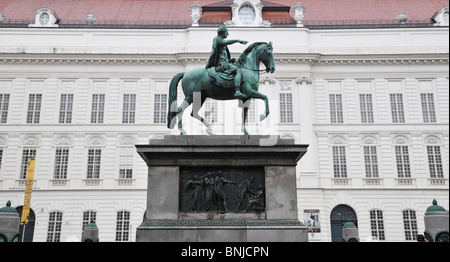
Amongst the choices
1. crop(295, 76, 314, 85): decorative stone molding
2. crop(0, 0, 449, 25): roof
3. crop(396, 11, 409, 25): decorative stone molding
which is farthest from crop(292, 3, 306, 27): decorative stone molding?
crop(396, 11, 409, 25): decorative stone molding

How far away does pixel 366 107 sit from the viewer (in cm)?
3362

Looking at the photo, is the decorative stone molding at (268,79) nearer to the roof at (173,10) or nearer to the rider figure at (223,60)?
the roof at (173,10)

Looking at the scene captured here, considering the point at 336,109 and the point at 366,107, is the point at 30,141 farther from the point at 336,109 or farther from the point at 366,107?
the point at 366,107

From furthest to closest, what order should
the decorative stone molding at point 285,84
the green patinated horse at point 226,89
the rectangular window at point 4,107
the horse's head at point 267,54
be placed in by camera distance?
the decorative stone molding at point 285,84
the rectangular window at point 4,107
the horse's head at point 267,54
the green patinated horse at point 226,89

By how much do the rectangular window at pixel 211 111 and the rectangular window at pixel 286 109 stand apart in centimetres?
529

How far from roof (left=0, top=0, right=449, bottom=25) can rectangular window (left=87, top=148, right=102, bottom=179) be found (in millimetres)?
11962

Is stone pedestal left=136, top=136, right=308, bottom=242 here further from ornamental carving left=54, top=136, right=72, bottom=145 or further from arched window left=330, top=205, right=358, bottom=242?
ornamental carving left=54, top=136, right=72, bottom=145

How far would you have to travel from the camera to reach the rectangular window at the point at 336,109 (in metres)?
33.5

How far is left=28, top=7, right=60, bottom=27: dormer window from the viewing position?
116 ft

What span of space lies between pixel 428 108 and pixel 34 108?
31.5 metres

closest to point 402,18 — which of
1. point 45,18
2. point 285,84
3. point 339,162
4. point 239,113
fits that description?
point 285,84

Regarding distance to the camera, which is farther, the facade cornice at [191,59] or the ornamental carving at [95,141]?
the facade cornice at [191,59]

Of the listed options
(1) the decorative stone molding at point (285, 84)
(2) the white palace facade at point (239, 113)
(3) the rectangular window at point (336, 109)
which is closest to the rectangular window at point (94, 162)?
(2) the white palace facade at point (239, 113)
